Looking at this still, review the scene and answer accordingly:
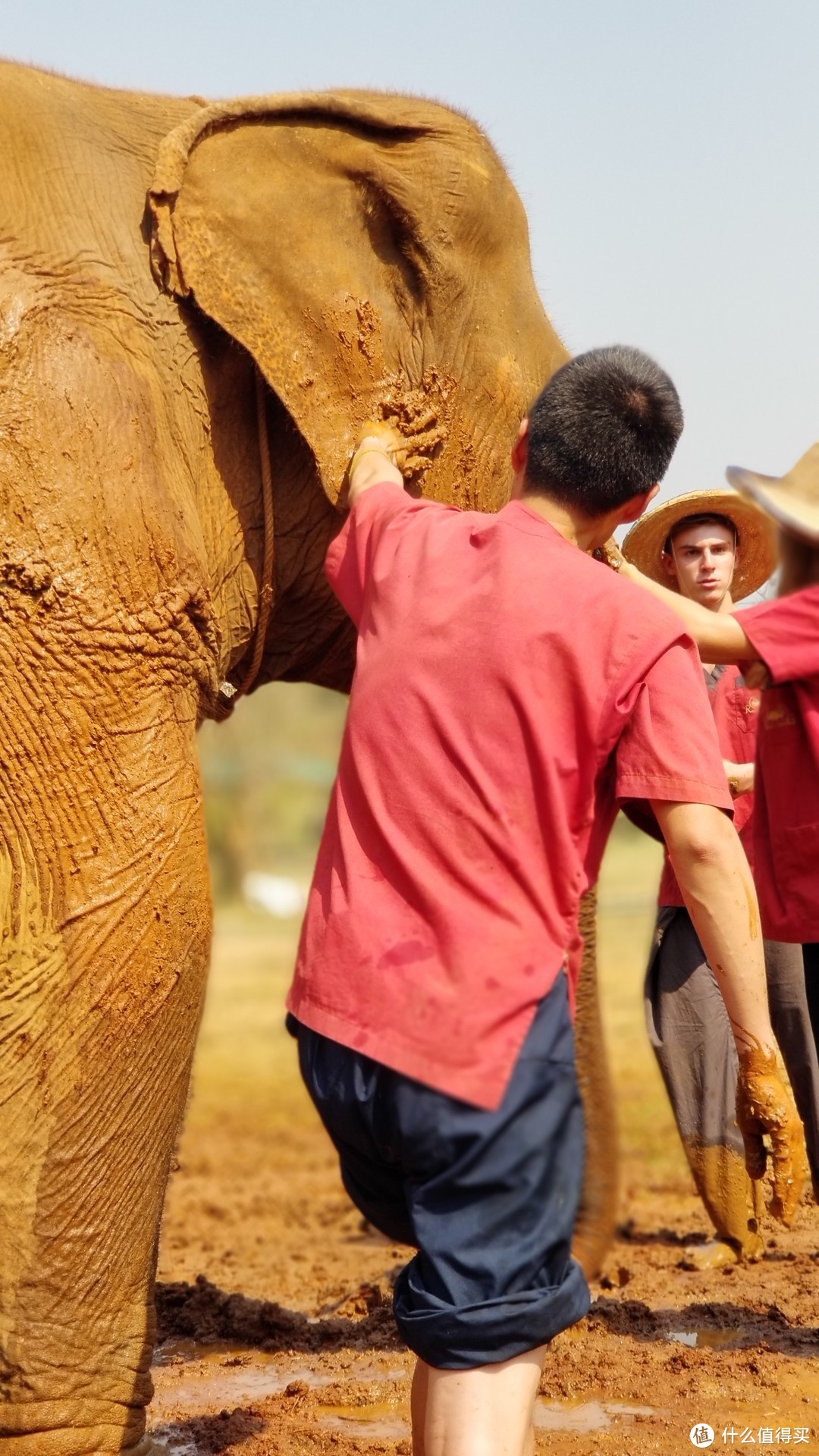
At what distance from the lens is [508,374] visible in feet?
13.7

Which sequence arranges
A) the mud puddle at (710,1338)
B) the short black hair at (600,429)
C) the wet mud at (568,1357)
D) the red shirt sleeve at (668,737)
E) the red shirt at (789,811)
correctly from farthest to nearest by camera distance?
the mud puddle at (710,1338), the wet mud at (568,1357), the red shirt at (789,811), the short black hair at (600,429), the red shirt sleeve at (668,737)

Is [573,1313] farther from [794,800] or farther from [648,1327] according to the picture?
[648,1327]

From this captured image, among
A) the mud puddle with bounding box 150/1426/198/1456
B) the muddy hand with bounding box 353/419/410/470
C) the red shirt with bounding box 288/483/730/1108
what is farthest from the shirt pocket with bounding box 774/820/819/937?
the mud puddle with bounding box 150/1426/198/1456

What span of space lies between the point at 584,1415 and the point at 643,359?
2603mm

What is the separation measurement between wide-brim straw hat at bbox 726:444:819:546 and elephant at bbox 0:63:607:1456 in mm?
1010

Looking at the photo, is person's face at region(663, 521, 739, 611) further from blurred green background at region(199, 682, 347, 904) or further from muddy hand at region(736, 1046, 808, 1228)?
blurred green background at region(199, 682, 347, 904)

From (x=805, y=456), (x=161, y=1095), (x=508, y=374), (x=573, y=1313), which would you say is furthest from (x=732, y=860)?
(x=508, y=374)

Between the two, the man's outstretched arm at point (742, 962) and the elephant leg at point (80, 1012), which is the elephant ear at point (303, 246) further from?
the man's outstretched arm at point (742, 962)

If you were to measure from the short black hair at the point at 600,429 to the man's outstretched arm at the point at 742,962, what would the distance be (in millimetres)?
571

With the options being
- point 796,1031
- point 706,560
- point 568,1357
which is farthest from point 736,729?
point 568,1357

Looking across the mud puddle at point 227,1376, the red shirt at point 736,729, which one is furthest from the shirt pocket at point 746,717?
the mud puddle at point 227,1376

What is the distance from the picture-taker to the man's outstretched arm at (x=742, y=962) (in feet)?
8.95

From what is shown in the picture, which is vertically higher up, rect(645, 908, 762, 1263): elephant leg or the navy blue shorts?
the navy blue shorts

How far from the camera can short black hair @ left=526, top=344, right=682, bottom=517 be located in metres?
2.77
